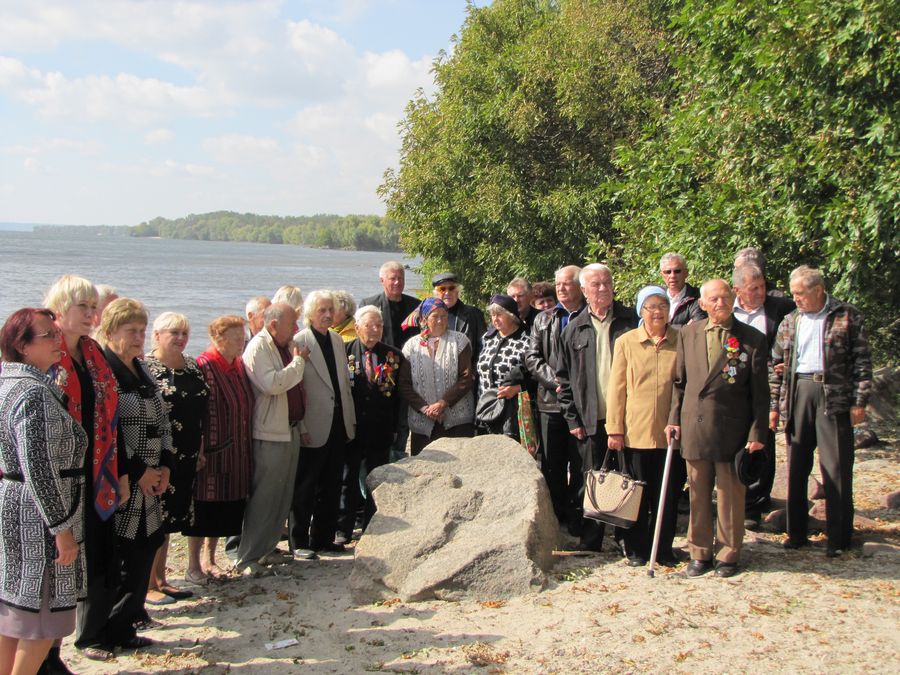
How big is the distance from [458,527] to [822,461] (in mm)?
2825

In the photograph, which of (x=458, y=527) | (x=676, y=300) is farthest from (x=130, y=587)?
(x=676, y=300)

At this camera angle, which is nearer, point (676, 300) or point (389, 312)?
point (676, 300)

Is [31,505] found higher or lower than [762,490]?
higher

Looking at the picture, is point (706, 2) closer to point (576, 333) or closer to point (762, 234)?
point (762, 234)

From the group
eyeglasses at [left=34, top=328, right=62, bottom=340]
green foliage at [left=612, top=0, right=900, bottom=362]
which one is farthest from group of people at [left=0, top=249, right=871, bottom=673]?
green foliage at [left=612, top=0, right=900, bottom=362]

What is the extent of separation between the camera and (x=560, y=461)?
717cm

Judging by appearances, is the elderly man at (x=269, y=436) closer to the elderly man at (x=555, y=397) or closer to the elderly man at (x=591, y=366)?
the elderly man at (x=555, y=397)

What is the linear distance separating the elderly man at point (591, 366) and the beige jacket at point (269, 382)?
2.12 meters

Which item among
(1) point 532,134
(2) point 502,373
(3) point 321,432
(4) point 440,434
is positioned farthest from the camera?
(1) point 532,134

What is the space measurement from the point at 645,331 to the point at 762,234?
12.4 feet

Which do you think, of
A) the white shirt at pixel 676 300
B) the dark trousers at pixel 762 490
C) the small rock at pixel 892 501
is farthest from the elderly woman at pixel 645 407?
the small rock at pixel 892 501

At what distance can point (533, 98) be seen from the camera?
58.5 ft

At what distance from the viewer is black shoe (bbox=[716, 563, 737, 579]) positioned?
19.5 ft

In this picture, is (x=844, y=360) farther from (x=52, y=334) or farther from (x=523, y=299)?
(x=52, y=334)
